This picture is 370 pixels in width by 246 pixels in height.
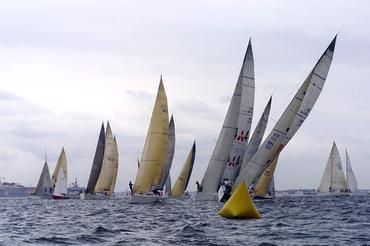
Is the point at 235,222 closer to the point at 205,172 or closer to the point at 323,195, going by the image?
the point at 205,172

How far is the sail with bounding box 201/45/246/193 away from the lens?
53219mm

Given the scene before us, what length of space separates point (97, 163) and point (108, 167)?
2.32 meters

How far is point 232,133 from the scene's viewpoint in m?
53.2

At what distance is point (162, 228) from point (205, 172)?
27175 millimetres

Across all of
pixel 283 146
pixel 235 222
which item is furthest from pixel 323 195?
pixel 235 222

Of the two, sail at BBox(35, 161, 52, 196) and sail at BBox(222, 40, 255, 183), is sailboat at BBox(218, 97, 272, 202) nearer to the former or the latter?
sail at BBox(222, 40, 255, 183)

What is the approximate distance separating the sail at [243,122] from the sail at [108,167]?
3136cm

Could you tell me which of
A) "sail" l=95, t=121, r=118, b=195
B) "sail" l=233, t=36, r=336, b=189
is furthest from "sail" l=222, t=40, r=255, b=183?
"sail" l=95, t=121, r=118, b=195

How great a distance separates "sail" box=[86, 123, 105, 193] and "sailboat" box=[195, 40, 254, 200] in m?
31.3

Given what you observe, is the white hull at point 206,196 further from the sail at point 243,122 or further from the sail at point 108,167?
the sail at point 108,167

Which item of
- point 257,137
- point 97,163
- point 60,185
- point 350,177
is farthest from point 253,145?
point 350,177

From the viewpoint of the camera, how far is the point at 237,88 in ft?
175

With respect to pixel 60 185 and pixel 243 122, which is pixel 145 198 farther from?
pixel 60 185

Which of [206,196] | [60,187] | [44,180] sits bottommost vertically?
[206,196]
